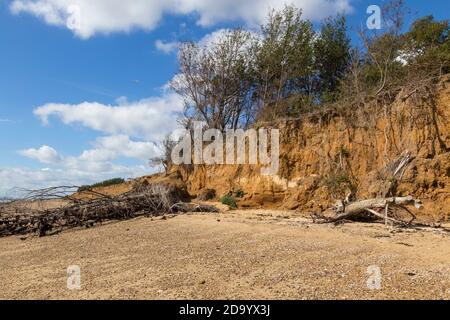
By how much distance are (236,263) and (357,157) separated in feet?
28.6

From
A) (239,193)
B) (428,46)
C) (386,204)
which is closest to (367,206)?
(386,204)

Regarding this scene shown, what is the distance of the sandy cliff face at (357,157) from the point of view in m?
10.9

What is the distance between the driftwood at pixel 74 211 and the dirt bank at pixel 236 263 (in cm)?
160

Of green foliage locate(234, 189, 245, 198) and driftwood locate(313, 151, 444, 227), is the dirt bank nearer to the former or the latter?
driftwood locate(313, 151, 444, 227)

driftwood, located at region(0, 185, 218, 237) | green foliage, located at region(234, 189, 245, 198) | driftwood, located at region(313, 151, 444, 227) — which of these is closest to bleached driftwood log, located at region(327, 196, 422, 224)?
driftwood, located at region(313, 151, 444, 227)

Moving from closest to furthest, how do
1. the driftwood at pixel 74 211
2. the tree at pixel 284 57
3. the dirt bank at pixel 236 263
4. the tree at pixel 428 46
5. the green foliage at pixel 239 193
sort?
the dirt bank at pixel 236 263, the driftwood at pixel 74 211, the tree at pixel 428 46, the green foliage at pixel 239 193, the tree at pixel 284 57

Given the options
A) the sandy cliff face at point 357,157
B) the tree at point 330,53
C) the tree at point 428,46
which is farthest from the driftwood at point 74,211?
the tree at point 330,53

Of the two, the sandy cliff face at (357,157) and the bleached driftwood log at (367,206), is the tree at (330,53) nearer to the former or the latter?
the sandy cliff face at (357,157)

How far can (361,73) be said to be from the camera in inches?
633

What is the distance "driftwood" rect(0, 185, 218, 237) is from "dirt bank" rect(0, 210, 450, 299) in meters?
1.60

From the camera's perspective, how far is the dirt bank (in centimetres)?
425
